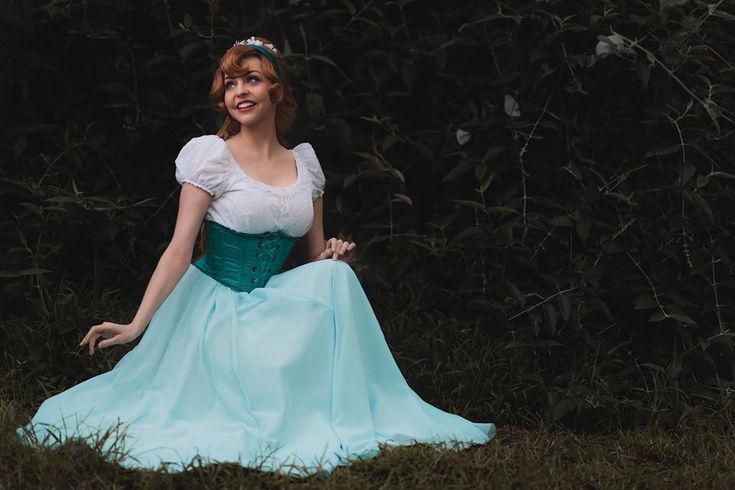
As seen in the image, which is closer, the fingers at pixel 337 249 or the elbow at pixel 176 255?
the elbow at pixel 176 255

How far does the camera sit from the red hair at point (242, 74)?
3324mm

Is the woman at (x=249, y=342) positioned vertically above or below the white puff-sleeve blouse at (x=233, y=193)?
below

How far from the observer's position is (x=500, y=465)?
3225 millimetres

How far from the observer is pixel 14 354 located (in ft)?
13.1

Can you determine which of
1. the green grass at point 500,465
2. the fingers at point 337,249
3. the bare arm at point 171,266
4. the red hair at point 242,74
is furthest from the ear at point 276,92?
the green grass at point 500,465

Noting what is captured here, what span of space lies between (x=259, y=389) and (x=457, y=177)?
1549mm

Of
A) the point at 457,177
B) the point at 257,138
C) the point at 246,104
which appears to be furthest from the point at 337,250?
the point at 457,177

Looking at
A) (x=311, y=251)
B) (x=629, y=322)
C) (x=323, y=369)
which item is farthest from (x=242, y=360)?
(x=629, y=322)

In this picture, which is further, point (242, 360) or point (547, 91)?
point (547, 91)

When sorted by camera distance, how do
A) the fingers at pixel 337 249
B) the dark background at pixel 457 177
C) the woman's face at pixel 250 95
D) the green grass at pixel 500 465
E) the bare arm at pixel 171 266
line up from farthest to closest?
the dark background at pixel 457 177, the fingers at pixel 337 249, the woman's face at pixel 250 95, the bare arm at pixel 171 266, the green grass at pixel 500 465

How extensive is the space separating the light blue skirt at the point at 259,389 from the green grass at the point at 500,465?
5 centimetres

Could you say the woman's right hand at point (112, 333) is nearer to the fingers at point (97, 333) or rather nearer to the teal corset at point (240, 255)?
the fingers at point (97, 333)

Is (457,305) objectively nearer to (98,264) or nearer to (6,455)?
(98,264)

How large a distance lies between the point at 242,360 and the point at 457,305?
1278mm
